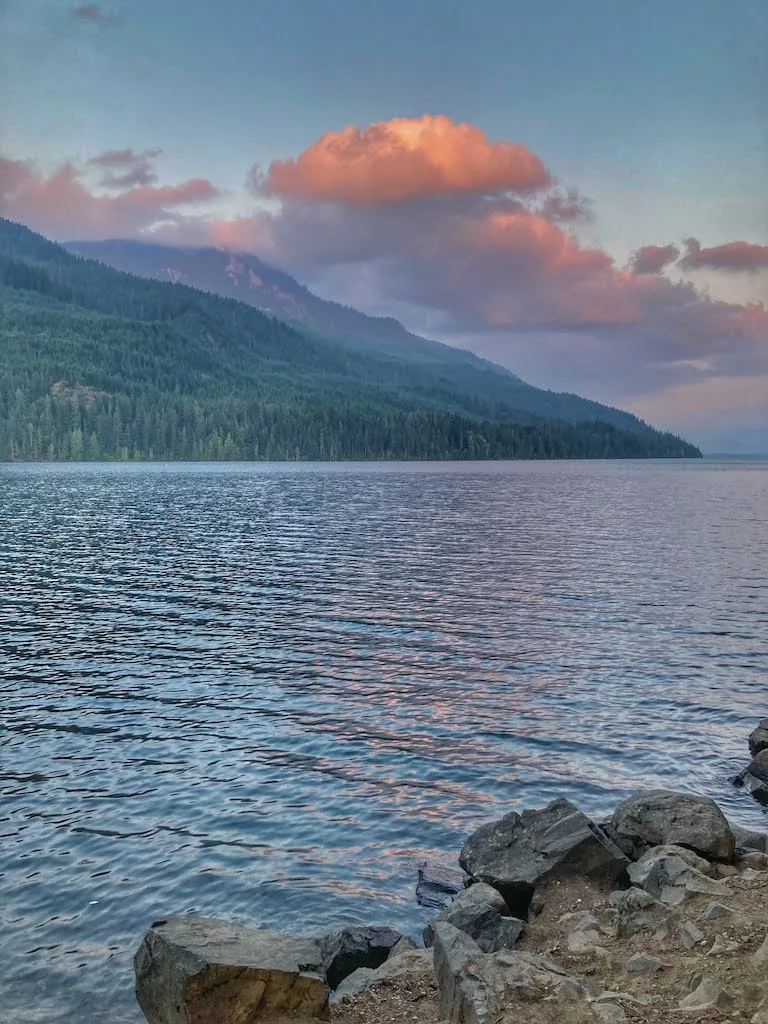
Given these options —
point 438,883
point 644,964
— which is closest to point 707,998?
point 644,964

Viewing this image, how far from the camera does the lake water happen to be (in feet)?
58.2

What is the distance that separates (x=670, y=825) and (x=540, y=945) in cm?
518

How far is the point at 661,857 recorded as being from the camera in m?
17.1

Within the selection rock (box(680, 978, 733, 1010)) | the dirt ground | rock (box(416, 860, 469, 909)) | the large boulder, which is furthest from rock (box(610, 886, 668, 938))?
rock (box(416, 860, 469, 909))

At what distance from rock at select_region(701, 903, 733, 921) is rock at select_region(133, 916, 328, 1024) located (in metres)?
6.63

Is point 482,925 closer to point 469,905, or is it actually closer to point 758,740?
point 469,905

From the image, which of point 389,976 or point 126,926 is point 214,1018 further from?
point 126,926

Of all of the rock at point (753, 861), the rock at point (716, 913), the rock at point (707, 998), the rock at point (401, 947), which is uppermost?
the rock at point (707, 998)

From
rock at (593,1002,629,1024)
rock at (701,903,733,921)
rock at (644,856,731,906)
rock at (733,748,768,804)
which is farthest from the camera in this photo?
rock at (733,748,768,804)

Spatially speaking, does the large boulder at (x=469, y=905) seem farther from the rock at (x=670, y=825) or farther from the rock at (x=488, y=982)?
the rock at (x=670, y=825)

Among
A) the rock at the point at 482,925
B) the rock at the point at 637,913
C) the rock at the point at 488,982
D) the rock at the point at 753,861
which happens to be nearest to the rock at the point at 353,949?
the rock at the point at 482,925

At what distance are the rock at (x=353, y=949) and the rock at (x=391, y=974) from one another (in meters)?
0.38

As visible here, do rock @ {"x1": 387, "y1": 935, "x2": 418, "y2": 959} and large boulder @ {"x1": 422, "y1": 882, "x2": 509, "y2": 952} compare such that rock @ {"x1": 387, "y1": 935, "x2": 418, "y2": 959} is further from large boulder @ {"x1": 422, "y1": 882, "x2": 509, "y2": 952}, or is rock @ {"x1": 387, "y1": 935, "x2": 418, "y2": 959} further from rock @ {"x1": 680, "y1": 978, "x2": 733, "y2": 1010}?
rock @ {"x1": 680, "y1": 978, "x2": 733, "y2": 1010}

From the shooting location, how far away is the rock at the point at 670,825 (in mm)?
18141
